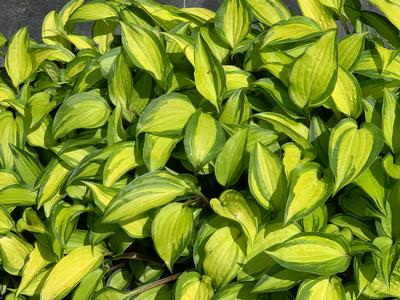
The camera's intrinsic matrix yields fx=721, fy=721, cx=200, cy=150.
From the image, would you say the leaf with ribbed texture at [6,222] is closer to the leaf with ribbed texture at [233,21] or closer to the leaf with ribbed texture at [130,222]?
the leaf with ribbed texture at [130,222]

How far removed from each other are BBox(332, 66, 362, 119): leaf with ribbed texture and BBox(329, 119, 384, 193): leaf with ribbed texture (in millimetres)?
46

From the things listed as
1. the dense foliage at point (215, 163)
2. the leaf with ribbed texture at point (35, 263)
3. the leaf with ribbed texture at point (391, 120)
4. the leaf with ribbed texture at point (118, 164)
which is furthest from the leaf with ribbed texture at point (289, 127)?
the leaf with ribbed texture at point (35, 263)

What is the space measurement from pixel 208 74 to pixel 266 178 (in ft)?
0.66

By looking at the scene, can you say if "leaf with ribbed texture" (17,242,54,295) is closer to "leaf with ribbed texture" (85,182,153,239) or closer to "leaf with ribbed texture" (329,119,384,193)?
"leaf with ribbed texture" (85,182,153,239)

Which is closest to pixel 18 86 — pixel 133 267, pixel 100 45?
pixel 100 45

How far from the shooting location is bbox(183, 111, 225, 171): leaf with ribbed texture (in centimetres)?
107

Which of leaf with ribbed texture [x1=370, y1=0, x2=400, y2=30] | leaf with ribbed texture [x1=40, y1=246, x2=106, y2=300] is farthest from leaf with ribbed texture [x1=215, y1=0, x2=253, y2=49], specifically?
leaf with ribbed texture [x1=40, y1=246, x2=106, y2=300]

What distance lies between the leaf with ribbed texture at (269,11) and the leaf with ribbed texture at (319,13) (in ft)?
0.12

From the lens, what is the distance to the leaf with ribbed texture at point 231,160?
42.3 inches

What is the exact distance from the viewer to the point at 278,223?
1.05 m

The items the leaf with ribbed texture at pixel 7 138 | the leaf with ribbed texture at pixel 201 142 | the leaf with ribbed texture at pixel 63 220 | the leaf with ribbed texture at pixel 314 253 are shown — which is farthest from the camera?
the leaf with ribbed texture at pixel 7 138

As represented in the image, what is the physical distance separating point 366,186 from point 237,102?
24cm

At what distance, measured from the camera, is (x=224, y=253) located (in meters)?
1.06

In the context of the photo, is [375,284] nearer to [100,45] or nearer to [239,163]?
[239,163]
